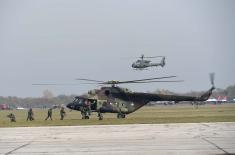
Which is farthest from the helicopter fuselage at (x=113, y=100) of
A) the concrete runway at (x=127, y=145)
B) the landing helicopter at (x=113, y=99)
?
the concrete runway at (x=127, y=145)

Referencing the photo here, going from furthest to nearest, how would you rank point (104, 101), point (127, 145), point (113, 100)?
point (113, 100) < point (104, 101) < point (127, 145)

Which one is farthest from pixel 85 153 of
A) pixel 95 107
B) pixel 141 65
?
pixel 141 65

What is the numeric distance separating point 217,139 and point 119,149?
166 inches

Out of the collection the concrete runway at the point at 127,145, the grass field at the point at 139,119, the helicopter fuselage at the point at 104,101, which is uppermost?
the helicopter fuselage at the point at 104,101

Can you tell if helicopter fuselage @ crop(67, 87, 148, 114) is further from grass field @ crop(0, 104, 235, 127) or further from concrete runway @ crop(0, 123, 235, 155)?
concrete runway @ crop(0, 123, 235, 155)

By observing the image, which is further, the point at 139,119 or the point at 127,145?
the point at 139,119

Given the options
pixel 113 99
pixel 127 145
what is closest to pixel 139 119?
pixel 113 99

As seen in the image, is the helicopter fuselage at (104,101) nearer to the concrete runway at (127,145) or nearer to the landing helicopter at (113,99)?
the landing helicopter at (113,99)

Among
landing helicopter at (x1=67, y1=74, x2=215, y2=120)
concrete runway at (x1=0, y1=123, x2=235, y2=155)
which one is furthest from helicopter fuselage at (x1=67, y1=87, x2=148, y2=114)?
concrete runway at (x1=0, y1=123, x2=235, y2=155)

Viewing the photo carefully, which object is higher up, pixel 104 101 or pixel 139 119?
pixel 104 101

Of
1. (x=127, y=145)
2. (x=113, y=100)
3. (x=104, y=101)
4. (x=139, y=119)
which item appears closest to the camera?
(x=127, y=145)

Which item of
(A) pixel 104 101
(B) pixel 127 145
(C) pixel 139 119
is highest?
(A) pixel 104 101

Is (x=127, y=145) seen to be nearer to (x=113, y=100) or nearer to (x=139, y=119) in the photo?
(x=139, y=119)

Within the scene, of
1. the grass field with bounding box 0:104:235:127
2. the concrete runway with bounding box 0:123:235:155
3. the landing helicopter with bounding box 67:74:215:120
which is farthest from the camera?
the landing helicopter with bounding box 67:74:215:120
